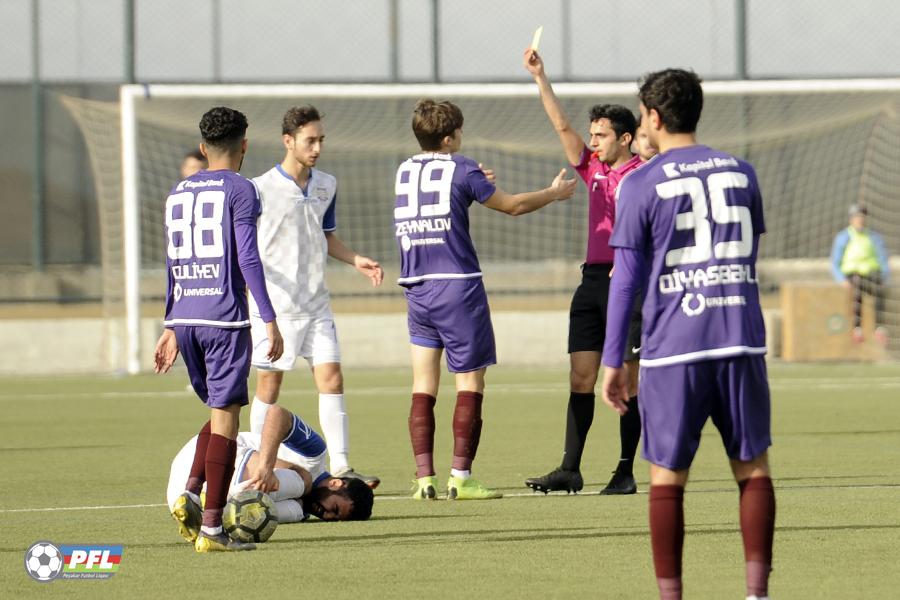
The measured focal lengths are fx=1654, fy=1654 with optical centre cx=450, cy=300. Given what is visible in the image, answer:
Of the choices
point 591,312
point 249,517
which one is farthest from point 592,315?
point 249,517

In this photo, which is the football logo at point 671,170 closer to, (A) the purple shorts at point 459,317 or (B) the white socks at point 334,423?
(A) the purple shorts at point 459,317

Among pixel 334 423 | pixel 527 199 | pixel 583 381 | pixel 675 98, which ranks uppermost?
pixel 675 98

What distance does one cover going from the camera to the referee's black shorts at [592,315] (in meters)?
8.67

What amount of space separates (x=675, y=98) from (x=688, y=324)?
0.70 m

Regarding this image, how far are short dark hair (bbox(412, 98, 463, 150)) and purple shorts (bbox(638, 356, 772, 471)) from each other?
3615 mm

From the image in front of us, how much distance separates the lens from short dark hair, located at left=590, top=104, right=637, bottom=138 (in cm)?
862

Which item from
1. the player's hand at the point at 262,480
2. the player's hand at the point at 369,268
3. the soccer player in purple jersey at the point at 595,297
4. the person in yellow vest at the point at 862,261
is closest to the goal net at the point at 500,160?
the person in yellow vest at the point at 862,261

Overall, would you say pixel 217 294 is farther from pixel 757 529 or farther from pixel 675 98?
pixel 757 529

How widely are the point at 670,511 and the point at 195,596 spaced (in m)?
1.74

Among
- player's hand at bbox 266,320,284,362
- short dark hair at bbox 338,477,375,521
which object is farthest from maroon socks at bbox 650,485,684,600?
short dark hair at bbox 338,477,375,521

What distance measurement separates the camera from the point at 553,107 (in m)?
8.15

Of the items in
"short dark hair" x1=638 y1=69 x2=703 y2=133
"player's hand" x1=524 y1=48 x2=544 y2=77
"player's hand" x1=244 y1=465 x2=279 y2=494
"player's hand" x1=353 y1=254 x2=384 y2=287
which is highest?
"player's hand" x1=524 y1=48 x2=544 y2=77

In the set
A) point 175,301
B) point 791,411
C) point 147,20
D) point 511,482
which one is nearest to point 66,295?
point 147,20

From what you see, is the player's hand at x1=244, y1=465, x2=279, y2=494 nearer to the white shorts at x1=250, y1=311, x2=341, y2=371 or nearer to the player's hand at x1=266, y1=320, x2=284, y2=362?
the player's hand at x1=266, y1=320, x2=284, y2=362
